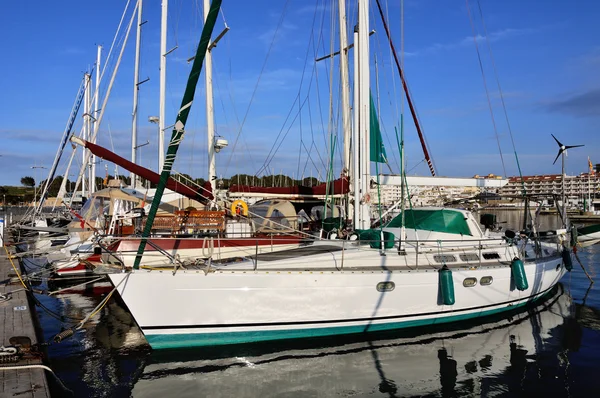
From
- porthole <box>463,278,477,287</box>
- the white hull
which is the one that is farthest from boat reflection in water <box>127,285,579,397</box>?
porthole <box>463,278,477,287</box>

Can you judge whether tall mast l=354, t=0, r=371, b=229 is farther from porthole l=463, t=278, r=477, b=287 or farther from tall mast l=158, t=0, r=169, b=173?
tall mast l=158, t=0, r=169, b=173

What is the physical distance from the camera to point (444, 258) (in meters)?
11.3

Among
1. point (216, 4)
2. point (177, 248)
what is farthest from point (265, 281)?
point (216, 4)

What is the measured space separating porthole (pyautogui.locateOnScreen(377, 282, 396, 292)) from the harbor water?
115cm

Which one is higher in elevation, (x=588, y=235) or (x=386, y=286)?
(x=588, y=235)

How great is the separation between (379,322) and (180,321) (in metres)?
4.16

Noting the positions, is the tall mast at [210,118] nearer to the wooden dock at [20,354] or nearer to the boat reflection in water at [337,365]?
the boat reflection in water at [337,365]

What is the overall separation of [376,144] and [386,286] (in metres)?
4.67

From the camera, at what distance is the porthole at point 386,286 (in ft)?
31.8

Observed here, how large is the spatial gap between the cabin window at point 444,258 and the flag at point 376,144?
3148 mm

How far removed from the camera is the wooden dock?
6.21 meters

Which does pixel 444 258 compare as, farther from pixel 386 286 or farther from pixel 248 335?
pixel 248 335

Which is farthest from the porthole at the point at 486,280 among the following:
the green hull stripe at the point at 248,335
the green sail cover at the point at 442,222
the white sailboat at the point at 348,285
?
the green hull stripe at the point at 248,335

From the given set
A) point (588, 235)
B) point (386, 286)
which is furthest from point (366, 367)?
point (588, 235)
